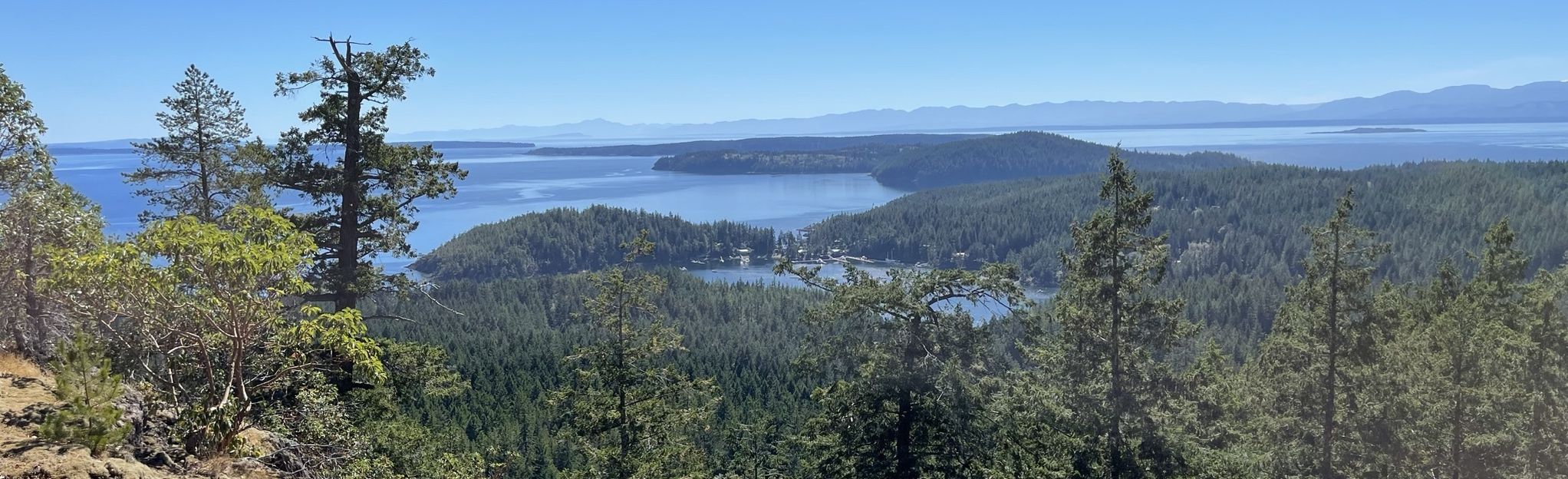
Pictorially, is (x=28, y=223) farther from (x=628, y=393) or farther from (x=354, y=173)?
(x=628, y=393)

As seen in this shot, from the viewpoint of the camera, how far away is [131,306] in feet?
34.9

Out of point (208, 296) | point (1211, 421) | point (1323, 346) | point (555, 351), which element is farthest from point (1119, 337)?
point (555, 351)

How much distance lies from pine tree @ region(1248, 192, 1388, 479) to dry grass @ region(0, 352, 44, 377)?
93.3 ft

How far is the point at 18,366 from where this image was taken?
14703 mm

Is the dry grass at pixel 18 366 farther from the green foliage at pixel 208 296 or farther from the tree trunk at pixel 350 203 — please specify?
the tree trunk at pixel 350 203

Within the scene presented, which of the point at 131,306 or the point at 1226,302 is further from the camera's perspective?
the point at 1226,302

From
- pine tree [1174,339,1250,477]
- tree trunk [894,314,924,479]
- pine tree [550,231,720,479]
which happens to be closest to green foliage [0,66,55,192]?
pine tree [550,231,720,479]

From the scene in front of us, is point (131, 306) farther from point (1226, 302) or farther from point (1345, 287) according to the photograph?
point (1226, 302)

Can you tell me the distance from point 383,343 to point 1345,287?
24.5m

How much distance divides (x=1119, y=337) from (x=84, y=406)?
64.9ft

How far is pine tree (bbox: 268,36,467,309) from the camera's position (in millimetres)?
17125

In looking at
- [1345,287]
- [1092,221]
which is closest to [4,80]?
[1092,221]

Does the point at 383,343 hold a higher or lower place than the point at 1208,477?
higher

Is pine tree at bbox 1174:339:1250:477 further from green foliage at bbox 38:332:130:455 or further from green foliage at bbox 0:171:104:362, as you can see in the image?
green foliage at bbox 0:171:104:362
